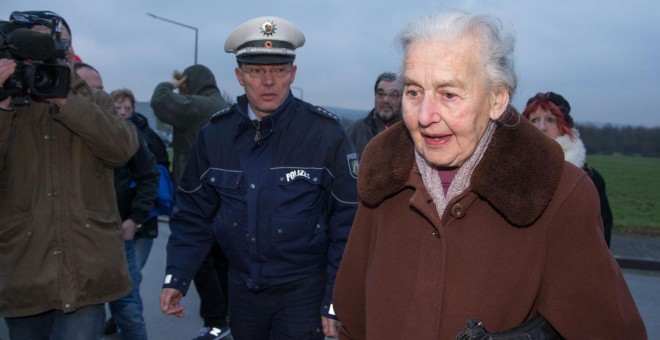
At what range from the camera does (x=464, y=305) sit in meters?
1.88

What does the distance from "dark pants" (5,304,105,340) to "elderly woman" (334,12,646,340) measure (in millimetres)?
1821

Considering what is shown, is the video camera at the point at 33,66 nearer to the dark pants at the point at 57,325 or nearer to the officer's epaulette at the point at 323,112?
the dark pants at the point at 57,325

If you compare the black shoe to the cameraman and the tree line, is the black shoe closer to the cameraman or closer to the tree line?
the cameraman

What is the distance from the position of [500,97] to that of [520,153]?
174 millimetres

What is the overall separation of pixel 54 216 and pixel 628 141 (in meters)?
34.1

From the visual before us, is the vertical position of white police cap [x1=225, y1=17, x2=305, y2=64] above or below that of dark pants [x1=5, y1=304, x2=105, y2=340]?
above

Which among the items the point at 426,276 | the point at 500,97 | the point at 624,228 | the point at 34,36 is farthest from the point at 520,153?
the point at 624,228

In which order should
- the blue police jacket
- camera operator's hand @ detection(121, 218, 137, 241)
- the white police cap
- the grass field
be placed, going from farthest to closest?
the grass field < camera operator's hand @ detection(121, 218, 137, 241) < the white police cap < the blue police jacket

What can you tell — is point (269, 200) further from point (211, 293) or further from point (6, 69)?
point (211, 293)

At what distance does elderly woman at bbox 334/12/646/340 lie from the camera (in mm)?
1769

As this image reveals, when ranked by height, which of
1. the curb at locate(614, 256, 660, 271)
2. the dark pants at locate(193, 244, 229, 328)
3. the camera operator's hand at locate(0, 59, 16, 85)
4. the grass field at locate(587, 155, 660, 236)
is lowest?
the grass field at locate(587, 155, 660, 236)

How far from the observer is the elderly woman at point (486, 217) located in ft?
5.80

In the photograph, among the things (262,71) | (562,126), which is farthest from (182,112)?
(562,126)

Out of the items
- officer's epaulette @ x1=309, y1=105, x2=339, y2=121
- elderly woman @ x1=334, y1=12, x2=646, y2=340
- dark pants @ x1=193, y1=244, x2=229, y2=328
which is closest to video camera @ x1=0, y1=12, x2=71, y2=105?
officer's epaulette @ x1=309, y1=105, x2=339, y2=121
